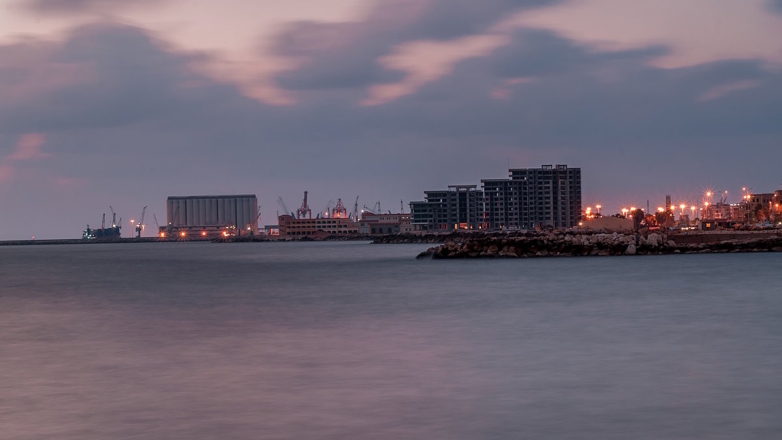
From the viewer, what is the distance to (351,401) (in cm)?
973

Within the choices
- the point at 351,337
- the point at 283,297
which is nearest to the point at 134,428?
the point at 351,337

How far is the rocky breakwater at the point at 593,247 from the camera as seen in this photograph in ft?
169

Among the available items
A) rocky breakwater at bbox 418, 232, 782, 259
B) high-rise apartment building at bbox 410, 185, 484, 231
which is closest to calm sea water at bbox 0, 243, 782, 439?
rocky breakwater at bbox 418, 232, 782, 259

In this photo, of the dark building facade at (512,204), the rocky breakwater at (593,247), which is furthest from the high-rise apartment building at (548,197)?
the rocky breakwater at (593,247)

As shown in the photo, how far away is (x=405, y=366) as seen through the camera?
489 inches

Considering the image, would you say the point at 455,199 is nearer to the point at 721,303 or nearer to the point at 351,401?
the point at 721,303

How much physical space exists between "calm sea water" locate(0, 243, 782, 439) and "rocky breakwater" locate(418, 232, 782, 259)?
25852 mm

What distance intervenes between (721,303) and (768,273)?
39.4 feet

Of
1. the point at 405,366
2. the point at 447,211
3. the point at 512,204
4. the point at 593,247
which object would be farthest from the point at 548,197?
the point at 405,366

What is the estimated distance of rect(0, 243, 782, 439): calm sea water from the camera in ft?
28.3

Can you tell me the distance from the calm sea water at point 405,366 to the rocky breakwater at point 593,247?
84.8 feet

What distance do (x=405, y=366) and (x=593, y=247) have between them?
42573 millimetres

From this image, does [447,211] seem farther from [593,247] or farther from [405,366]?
[405,366]

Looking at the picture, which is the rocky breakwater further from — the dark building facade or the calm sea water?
the dark building facade
